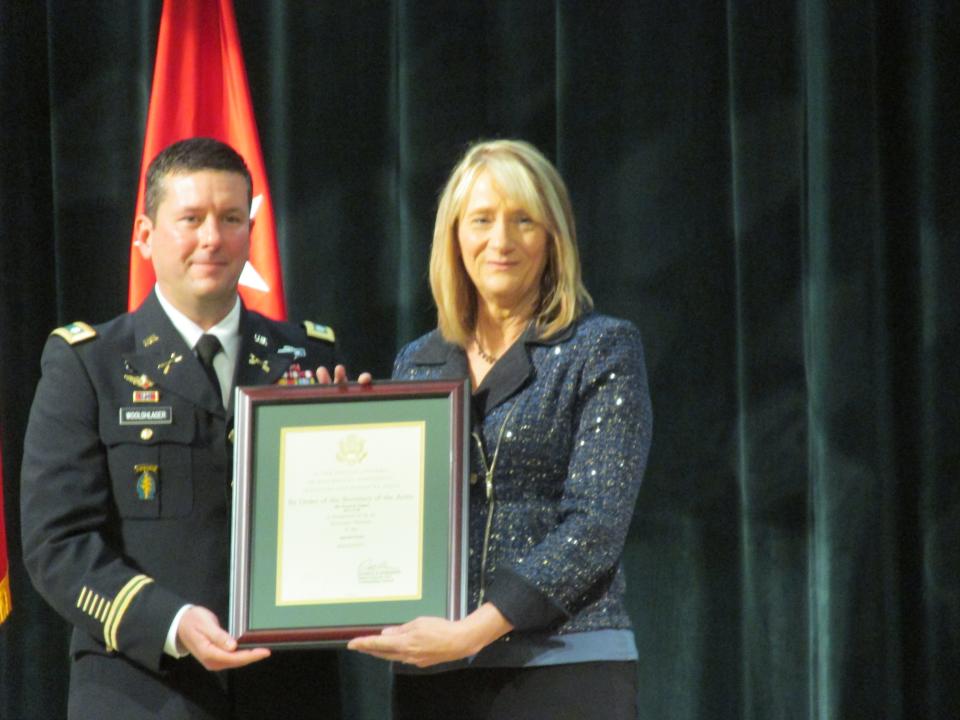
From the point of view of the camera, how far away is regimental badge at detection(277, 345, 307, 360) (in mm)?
2291

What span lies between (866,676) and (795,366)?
0.76 m

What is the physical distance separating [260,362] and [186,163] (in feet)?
1.10

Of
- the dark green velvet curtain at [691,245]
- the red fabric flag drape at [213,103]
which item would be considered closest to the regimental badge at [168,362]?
the red fabric flag drape at [213,103]

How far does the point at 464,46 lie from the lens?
3.52 m

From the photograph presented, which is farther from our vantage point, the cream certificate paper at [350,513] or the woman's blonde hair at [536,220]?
the woman's blonde hair at [536,220]

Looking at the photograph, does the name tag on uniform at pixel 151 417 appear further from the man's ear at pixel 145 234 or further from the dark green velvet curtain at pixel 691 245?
the dark green velvet curtain at pixel 691 245

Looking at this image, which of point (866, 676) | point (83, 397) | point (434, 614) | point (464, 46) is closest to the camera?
point (434, 614)

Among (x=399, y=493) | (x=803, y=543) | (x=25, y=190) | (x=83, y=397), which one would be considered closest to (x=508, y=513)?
(x=399, y=493)

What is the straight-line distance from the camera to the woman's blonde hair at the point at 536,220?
7.07 ft

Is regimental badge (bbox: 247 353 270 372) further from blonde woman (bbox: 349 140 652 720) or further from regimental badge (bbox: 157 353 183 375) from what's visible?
blonde woman (bbox: 349 140 652 720)

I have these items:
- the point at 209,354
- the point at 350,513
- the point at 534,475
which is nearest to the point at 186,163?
the point at 209,354

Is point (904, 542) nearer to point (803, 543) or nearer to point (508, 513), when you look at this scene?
point (803, 543)

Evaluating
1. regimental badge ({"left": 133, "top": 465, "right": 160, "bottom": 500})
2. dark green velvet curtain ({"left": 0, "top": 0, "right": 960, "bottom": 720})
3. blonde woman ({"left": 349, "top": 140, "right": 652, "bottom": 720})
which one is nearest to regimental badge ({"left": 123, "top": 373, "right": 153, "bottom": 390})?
regimental badge ({"left": 133, "top": 465, "right": 160, "bottom": 500})

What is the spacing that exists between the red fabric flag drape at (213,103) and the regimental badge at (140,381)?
1084 millimetres
